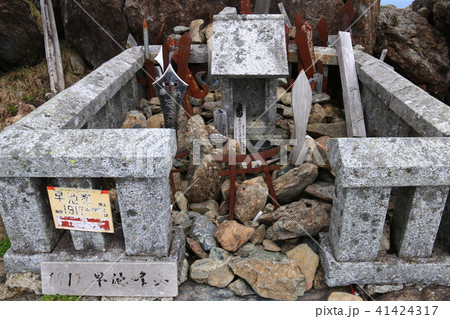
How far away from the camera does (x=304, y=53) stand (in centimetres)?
586

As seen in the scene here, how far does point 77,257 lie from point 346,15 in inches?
249

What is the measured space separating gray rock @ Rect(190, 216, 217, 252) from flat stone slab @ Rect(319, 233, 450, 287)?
1.09 m

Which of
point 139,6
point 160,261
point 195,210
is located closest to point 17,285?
point 160,261

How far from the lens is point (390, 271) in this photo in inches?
115

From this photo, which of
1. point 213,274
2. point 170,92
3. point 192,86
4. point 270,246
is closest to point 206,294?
point 213,274

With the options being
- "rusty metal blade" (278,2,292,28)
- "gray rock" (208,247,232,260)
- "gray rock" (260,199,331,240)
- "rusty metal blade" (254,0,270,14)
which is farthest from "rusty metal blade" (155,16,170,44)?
"gray rock" (208,247,232,260)

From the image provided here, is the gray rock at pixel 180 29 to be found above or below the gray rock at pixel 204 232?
above

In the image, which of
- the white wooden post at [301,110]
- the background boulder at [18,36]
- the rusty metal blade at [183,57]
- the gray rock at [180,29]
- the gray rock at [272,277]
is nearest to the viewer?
the gray rock at [272,277]

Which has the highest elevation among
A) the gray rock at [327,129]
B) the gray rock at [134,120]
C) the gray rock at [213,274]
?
the gray rock at [134,120]

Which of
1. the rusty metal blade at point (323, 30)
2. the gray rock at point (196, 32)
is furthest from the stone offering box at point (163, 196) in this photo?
the gray rock at point (196, 32)

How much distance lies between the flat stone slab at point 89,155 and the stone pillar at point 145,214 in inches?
4.8

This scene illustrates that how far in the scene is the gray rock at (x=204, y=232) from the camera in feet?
10.9

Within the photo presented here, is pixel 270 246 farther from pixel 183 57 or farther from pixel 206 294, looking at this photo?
pixel 183 57

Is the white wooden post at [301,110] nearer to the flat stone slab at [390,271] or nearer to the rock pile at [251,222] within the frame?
the rock pile at [251,222]
